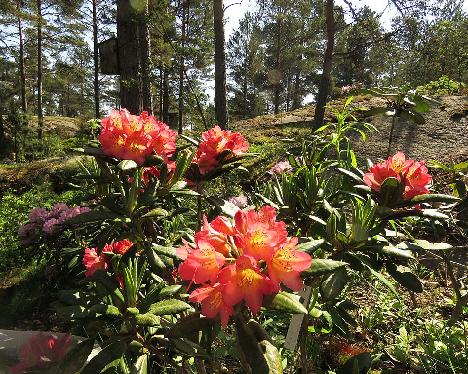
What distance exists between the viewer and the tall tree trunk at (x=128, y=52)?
183 inches

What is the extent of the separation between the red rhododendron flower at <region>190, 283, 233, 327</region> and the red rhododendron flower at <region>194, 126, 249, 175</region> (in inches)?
28.6

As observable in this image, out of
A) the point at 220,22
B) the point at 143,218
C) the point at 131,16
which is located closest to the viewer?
the point at 143,218

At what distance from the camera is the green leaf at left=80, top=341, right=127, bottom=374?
936mm

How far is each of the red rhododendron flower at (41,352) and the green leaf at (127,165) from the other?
0.54 metres

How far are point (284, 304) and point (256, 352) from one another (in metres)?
0.12

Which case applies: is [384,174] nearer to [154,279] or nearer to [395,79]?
[154,279]

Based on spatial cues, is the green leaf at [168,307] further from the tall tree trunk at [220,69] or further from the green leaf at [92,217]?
the tall tree trunk at [220,69]

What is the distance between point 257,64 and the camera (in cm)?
2823

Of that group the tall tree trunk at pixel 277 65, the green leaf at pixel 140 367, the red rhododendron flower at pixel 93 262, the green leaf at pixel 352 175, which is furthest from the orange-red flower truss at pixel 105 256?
the tall tree trunk at pixel 277 65

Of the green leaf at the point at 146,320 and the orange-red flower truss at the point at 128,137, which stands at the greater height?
the orange-red flower truss at the point at 128,137

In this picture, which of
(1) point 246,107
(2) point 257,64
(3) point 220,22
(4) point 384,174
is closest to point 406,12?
(3) point 220,22

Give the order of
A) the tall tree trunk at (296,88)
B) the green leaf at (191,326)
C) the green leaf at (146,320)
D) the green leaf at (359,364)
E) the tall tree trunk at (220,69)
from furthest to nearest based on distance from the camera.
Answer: the tall tree trunk at (296,88) → the tall tree trunk at (220,69) → the green leaf at (359,364) → the green leaf at (146,320) → the green leaf at (191,326)

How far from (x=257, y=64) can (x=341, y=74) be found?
306 inches

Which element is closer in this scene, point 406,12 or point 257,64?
point 406,12
